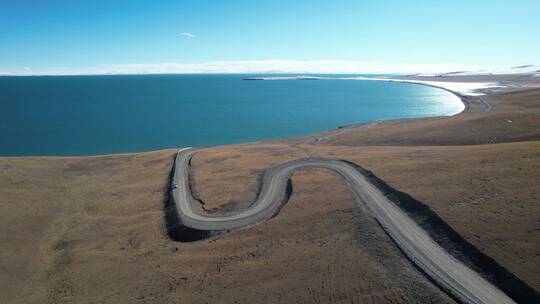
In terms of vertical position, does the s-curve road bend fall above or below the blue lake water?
above

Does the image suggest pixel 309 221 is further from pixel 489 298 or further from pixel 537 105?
pixel 537 105

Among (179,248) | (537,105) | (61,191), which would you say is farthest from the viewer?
(537,105)

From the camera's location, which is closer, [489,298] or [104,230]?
[489,298]

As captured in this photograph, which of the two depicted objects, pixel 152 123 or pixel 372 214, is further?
pixel 152 123

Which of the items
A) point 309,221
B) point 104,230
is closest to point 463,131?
point 309,221

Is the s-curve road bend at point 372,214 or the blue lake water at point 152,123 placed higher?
the s-curve road bend at point 372,214

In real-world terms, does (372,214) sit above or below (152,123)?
above

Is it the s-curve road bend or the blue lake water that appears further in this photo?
the blue lake water

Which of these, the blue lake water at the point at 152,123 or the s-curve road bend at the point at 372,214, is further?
the blue lake water at the point at 152,123
